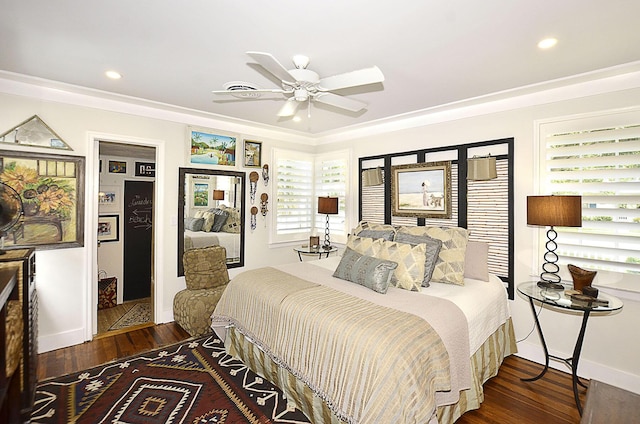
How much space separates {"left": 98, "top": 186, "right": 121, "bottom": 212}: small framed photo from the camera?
4.70 m

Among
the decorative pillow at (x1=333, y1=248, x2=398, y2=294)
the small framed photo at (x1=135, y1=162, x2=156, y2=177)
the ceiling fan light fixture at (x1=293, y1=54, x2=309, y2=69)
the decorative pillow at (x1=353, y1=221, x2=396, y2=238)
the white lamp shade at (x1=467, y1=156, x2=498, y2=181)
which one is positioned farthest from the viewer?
the small framed photo at (x1=135, y1=162, x2=156, y2=177)

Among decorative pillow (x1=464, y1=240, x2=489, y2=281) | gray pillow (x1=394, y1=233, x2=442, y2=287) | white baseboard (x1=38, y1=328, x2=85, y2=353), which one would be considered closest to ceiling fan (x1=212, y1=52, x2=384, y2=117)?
gray pillow (x1=394, y1=233, x2=442, y2=287)

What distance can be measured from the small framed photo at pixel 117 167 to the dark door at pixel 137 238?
0.19 meters

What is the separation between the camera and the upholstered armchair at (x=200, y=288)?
3422 millimetres

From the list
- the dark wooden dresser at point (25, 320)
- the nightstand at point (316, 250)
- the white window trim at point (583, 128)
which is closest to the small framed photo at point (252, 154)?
the nightstand at point (316, 250)

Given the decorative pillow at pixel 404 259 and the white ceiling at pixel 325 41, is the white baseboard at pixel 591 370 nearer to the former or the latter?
the decorative pillow at pixel 404 259

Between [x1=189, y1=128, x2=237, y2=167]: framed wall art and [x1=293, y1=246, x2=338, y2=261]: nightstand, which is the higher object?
[x1=189, y1=128, x2=237, y2=167]: framed wall art

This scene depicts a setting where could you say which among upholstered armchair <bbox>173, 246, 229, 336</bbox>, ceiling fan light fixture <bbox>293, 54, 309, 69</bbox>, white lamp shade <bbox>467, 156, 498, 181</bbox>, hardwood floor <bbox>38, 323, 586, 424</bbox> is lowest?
hardwood floor <bbox>38, 323, 586, 424</bbox>

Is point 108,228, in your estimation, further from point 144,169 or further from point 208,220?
point 208,220

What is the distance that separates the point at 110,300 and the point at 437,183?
16.3 ft

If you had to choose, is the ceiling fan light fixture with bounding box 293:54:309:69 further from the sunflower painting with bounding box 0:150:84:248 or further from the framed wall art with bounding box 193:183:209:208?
the sunflower painting with bounding box 0:150:84:248

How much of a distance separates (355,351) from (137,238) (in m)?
4.63

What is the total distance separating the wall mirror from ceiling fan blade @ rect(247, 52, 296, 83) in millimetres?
2344

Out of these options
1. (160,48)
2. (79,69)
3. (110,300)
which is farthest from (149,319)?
(160,48)
